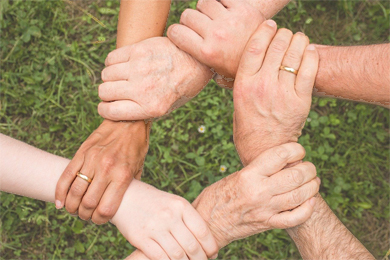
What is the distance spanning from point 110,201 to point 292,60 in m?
1.31

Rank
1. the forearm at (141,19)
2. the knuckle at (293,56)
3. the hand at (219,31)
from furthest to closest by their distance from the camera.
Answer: the forearm at (141,19) < the hand at (219,31) < the knuckle at (293,56)

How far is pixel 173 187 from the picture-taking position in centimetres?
334

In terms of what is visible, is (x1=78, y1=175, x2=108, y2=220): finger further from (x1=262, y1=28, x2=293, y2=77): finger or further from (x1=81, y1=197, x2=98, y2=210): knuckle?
(x1=262, y1=28, x2=293, y2=77): finger

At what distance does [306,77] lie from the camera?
2096 millimetres

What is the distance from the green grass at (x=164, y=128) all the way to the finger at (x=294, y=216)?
1162 mm

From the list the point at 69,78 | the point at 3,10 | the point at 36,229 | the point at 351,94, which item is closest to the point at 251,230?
the point at 351,94

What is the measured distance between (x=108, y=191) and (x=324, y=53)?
148 centimetres

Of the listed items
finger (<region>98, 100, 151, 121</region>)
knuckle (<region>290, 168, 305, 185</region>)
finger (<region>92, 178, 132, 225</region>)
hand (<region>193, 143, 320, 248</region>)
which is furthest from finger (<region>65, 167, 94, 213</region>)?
knuckle (<region>290, 168, 305, 185</region>)

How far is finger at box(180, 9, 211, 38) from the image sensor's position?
2268 millimetres

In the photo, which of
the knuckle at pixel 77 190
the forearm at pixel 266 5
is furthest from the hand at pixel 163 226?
the forearm at pixel 266 5

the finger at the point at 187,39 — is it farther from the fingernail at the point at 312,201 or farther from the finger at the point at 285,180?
the fingernail at the point at 312,201

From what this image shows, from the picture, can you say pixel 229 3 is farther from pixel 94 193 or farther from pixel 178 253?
pixel 178 253

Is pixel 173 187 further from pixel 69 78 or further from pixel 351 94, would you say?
pixel 351 94

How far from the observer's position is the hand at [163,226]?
2.12m
